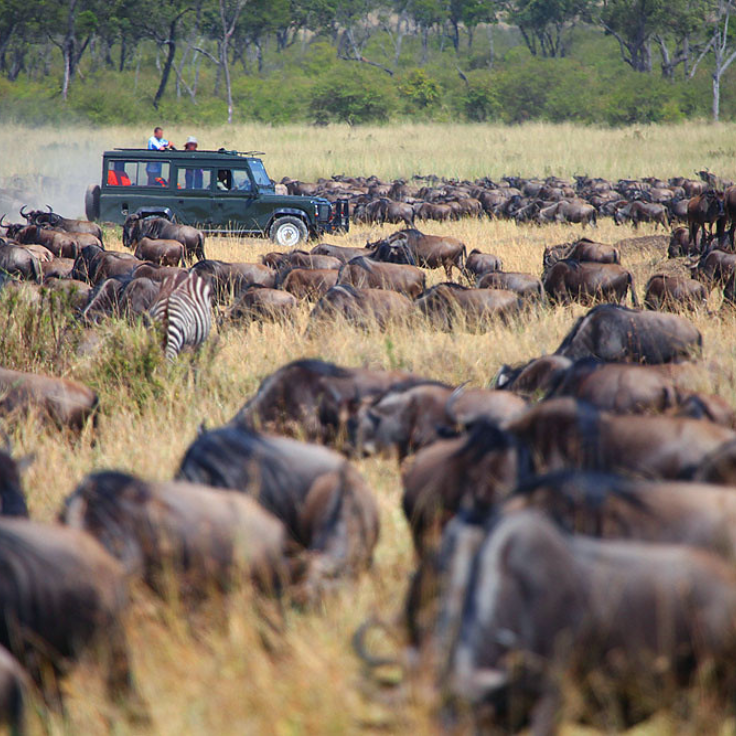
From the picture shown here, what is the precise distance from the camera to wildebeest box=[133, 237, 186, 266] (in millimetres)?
12172

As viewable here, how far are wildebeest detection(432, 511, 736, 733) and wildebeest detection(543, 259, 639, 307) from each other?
22.7 ft

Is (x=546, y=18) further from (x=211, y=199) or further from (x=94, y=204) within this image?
(x=94, y=204)

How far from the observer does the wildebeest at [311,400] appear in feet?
16.5

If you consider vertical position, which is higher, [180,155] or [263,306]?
[180,155]

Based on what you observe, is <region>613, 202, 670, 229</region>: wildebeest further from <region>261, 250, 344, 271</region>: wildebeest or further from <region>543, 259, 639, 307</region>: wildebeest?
<region>261, 250, 344, 271</region>: wildebeest

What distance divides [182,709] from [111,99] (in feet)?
145

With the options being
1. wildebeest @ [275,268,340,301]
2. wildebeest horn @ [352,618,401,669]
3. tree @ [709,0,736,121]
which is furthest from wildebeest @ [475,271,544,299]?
tree @ [709,0,736,121]

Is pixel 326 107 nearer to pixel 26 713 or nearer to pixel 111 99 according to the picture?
pixel 111 99

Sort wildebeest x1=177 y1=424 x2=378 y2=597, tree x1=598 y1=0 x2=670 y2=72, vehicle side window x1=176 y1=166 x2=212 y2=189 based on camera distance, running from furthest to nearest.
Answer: tree x1=598 y1=0 x2=670 y2=72 < vehicle side window x1=176 y1=166 x2=212 y2=189 < wildebeest x1=177 y1=424 x2=378 y2=597

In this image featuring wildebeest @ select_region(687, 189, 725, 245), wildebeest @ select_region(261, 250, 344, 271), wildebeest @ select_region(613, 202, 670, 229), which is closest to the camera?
wildebeest @ select_region(261, 250, 344, 271)

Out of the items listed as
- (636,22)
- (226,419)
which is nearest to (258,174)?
(226,419)

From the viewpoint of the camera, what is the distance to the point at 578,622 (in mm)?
2559

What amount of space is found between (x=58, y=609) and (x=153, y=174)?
14696 mm

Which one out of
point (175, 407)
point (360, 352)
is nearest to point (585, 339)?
point (360, 352)
